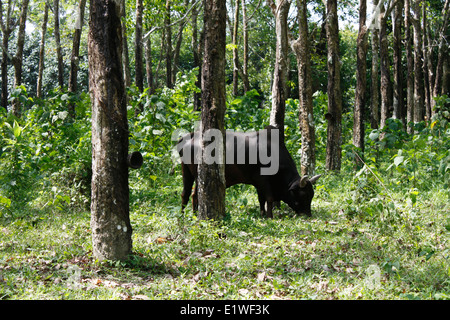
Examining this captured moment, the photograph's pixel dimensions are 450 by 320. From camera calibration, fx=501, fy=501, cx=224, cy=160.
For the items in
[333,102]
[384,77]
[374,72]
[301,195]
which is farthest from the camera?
[384,77]

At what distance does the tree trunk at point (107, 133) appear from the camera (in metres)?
6.06

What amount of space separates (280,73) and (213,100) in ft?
10.5

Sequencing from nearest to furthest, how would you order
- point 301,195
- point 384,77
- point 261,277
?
1. point 261,277
2. point 301,195
3. point 384,77

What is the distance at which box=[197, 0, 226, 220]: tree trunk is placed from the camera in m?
8.05

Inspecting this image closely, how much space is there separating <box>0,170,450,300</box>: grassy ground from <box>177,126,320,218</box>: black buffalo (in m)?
0.51

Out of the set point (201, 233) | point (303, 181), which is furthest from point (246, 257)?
point (303, 181)

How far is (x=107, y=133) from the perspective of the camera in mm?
6047

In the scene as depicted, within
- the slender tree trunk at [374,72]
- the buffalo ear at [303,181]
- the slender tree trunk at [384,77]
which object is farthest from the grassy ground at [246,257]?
the slender tree trunk at [384,77]

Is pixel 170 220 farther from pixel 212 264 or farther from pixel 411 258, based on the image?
pixel 411 258

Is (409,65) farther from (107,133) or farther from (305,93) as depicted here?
(107,133)

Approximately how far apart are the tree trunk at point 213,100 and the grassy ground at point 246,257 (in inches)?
14.8

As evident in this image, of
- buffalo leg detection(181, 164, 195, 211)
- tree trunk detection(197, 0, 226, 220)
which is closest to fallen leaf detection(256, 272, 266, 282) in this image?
tree trunk detection(197, 0, 226, 220)
